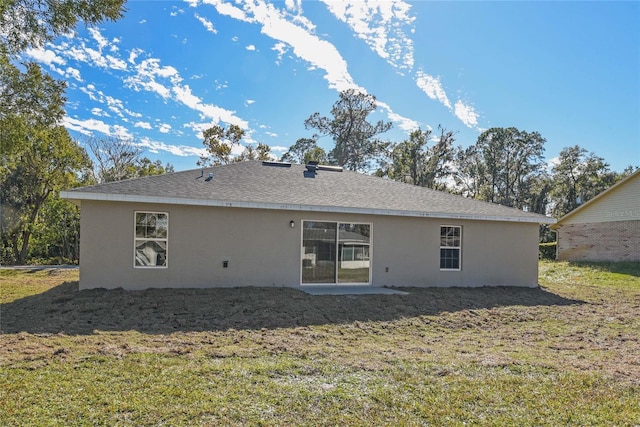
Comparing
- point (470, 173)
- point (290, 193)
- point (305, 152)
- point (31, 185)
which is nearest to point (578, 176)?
point (470, 173)

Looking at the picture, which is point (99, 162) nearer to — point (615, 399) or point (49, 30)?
point (49, 30)

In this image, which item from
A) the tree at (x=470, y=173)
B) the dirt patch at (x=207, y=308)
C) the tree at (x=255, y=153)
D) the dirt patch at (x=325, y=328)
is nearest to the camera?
the dirt patch at (x=325, y=328)

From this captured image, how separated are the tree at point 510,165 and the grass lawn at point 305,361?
29.2 meters

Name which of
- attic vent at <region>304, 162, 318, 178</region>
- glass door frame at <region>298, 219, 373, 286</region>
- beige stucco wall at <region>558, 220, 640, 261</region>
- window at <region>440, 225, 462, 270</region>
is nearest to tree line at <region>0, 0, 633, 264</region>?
glass door frame at <region>298, 219, 373, 286</region>

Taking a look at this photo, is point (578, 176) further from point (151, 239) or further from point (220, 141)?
point (151, 239)

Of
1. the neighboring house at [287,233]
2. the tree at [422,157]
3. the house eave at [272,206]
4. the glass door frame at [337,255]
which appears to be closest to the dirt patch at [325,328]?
the neighboring house at [287,233]

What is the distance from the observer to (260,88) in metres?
18.9

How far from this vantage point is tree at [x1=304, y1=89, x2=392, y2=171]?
32031 mm

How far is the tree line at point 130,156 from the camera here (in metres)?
8.09

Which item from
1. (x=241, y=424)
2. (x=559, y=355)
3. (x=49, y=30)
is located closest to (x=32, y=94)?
(x=49, y=30)

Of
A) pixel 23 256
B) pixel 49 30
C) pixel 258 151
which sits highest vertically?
pixel 258 151

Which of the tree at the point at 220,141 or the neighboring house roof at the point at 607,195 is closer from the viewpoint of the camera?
the neighboring house roof at the point at 607,195

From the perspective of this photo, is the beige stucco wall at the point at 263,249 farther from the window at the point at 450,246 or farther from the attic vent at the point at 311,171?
the attic vent at the point at 311,171

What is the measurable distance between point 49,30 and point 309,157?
26.8m
